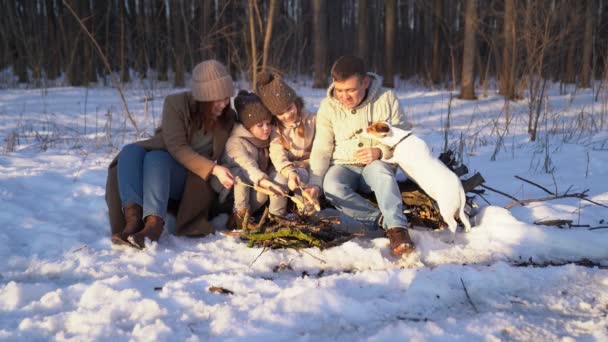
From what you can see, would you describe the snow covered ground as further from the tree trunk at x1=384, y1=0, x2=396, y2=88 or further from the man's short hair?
the tree trunk at x1=384, y1=0, x2=396, y2=88

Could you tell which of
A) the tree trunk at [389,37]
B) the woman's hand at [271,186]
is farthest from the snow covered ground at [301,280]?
the tree trunk at [389,37]

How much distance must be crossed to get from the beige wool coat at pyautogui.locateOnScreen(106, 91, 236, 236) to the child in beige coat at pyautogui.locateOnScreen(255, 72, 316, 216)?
1.15ft

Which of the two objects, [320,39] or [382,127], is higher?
[320,39]

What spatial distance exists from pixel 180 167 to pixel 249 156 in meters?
0.42

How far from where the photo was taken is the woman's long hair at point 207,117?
3088 mm

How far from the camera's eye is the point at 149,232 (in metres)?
2.81

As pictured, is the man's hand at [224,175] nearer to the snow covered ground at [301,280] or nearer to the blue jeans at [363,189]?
the snow covered ground at [301,280]

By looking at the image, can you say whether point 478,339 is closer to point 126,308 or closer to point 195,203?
point 126,308

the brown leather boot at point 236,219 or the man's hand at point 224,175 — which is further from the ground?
the man's hand at point 224,175

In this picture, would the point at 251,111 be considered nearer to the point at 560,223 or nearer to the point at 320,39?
the point at 560,223

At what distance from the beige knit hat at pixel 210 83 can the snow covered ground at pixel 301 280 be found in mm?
778

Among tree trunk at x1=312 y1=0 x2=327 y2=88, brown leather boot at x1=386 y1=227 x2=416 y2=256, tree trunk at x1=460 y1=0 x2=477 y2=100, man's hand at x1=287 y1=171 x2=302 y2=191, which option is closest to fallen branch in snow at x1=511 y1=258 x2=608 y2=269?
brown leather boot at x1=386 y1=227 x2=416 y2=256

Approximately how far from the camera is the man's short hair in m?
2.93

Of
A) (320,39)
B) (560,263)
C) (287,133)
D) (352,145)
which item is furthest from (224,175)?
(320,39)
